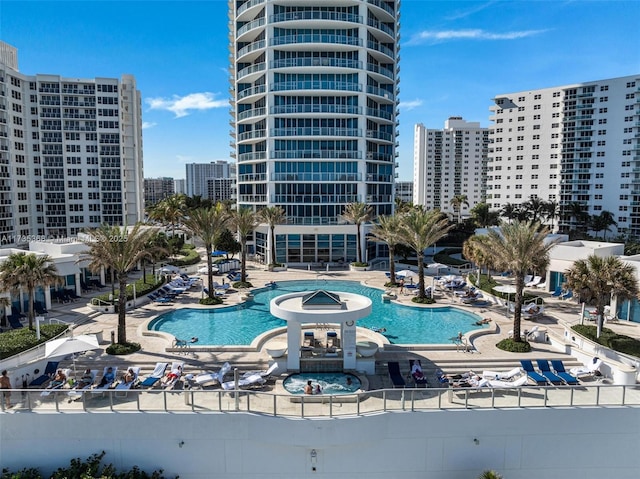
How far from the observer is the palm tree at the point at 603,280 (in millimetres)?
19031

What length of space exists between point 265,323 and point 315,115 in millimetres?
26744

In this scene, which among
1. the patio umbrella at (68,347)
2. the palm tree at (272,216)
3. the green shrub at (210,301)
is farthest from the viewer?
the palm tree at (272,216)

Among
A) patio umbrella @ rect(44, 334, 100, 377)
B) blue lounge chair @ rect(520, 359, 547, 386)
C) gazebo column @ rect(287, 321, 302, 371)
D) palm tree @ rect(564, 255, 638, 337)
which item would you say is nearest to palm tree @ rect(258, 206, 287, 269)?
gazebo column @ rect(287, 321, 302, 371)

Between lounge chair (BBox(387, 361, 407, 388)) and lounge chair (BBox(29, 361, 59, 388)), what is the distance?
13.8 metres

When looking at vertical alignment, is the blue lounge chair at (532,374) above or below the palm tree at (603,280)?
below

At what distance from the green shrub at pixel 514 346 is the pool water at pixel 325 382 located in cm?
792

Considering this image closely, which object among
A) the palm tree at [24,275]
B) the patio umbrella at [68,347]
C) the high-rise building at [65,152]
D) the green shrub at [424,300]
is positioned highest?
the high-rise building at [65,152]

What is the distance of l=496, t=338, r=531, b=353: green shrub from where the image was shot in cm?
1991

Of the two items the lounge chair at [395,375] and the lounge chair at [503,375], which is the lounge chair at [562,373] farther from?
the lounge chair at [395,375]

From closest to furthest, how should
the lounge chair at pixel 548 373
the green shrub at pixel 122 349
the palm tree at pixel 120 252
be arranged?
1. the lounge chair at pixel 548 373
2. the green shrub at pixel 122 349
3. the palm tree at pixel 120 252

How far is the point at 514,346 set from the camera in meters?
20.1

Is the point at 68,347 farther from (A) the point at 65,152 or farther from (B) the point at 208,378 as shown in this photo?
(A) the point at 65,152

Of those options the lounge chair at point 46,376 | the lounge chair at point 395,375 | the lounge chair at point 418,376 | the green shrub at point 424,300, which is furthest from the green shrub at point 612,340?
the lounge chair at point 46,376

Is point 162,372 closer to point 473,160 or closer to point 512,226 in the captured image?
point 512,226
